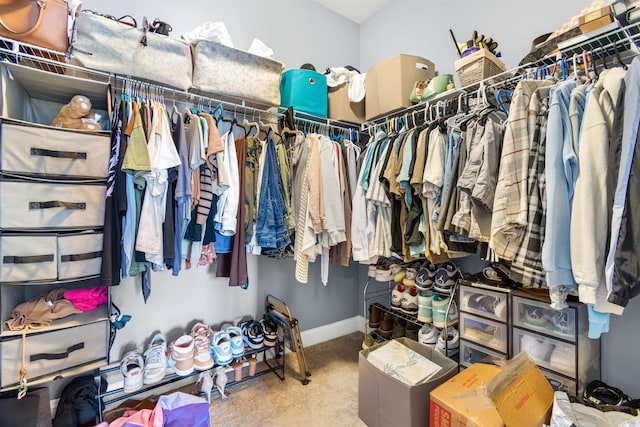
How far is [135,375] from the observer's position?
5.19ft

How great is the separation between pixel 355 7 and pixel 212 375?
3.20 metres

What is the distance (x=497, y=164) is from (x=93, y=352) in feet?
6.72

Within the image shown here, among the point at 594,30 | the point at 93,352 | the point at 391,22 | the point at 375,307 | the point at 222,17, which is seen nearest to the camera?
the point at 594,30

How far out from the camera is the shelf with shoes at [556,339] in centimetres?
131

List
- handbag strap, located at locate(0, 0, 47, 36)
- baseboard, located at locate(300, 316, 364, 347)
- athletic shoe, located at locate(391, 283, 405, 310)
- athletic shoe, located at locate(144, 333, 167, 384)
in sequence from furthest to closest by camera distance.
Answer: baseboard, located at locate(300, 316, 364, 347)
athletic shoe, located at locate(391, 283, 405, 310)
athletic shoe, located at locate(144, 333, 167, 384)
handbag strap, located at locate(0, 0, 47, 36)

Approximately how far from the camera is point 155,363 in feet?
5.42

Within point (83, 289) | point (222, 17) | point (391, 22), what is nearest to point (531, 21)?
point (391, 22)

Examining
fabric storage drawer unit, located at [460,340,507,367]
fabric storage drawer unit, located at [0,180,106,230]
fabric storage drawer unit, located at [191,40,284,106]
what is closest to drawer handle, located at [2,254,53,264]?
fabric storage drawer unit, located at [0,180,106,230]

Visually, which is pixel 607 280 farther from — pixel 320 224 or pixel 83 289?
pixel 83 289

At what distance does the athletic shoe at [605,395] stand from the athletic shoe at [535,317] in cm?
33

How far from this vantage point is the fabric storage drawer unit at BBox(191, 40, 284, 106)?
1667mm

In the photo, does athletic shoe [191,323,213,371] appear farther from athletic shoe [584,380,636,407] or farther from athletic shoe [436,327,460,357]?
athletic shoe [584,380,636,407]

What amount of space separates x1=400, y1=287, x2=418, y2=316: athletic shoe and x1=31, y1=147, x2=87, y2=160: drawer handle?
204 cm

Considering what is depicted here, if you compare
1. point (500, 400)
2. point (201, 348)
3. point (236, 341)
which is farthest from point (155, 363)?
point (500, 400)
